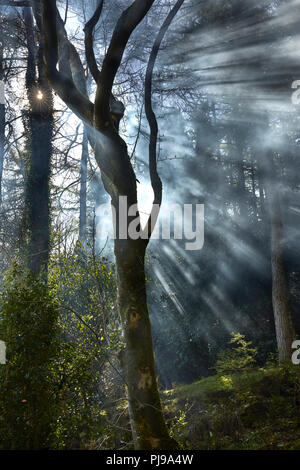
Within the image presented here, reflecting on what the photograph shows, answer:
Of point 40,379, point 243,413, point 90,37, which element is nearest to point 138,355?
point 40,379

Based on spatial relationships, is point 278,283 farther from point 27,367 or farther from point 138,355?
point 27,367

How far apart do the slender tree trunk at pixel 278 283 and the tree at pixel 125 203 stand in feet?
21.4

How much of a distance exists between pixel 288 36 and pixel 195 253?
22.5ft

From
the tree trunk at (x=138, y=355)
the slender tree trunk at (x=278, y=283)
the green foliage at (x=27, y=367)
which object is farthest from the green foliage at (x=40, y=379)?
the slender tree trunk at (x=278, y=283)

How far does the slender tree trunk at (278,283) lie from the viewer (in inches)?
355

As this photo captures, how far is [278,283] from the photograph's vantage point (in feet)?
31.4

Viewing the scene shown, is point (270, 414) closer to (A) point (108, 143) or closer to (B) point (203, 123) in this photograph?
(A) point (108, 143)

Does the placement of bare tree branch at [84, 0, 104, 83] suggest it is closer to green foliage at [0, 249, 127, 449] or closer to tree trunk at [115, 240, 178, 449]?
tree trunk at [115, 240, 178, 449]

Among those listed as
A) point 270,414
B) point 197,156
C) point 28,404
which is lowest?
point 270,414

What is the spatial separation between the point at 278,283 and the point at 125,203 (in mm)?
7216

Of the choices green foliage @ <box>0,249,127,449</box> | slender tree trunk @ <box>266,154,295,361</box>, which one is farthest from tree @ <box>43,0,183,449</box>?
slender tree trunk @ <box>266,154,295,361</box>

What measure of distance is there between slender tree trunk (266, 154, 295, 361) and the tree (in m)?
6.52
